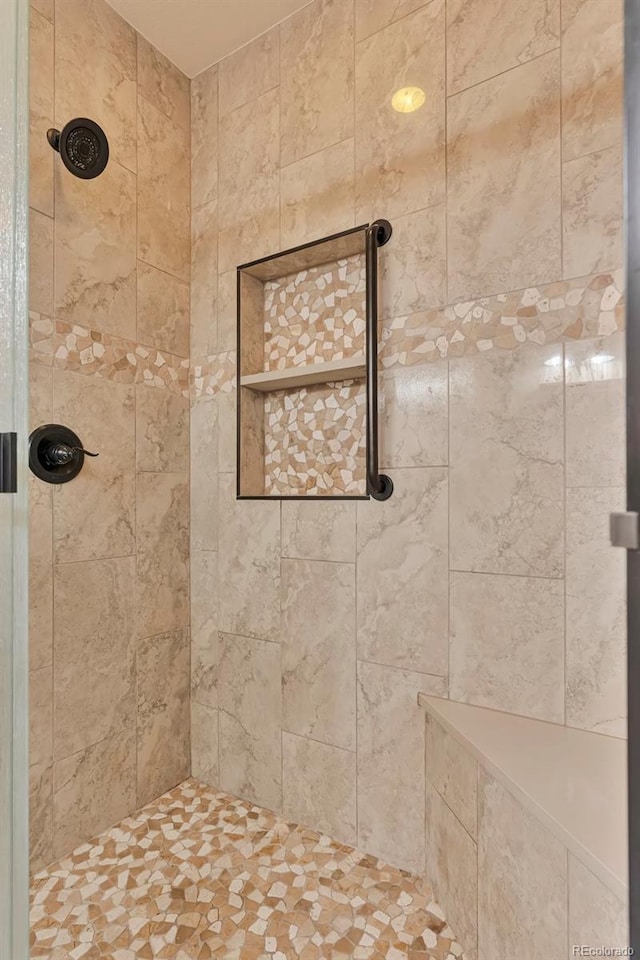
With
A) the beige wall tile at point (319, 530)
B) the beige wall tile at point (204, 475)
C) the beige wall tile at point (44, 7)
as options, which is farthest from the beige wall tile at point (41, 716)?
the beige wall tile at point (44, 7)

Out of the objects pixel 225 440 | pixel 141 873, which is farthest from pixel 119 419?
pixel 141 873

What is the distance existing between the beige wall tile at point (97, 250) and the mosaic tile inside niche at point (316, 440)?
562 mm

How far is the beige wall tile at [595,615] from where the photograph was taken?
109 centimetres

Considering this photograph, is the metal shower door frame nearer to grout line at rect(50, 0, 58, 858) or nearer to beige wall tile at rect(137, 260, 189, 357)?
grout line at rect(50, 0, 58, 858)

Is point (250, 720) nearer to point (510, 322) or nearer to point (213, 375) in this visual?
point (213, 375)

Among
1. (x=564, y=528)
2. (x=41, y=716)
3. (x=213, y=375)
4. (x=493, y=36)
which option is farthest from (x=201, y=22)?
(x=41, y=716)

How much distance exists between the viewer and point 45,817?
4.49 feet

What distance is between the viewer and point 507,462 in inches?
48.4

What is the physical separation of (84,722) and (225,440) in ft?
3.13

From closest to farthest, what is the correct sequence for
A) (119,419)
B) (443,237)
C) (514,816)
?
(514,816) → (443,237) → (119,419)

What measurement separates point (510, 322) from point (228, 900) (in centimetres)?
156

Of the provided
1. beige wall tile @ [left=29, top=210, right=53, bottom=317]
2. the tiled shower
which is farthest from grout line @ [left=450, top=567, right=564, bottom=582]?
beige wall tile @ [left=29, top=210, right=53, bottom=317]

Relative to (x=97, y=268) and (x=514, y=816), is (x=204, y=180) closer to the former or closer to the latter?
(x=97, y=268)

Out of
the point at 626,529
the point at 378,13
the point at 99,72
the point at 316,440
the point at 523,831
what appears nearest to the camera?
the point at 626,529
